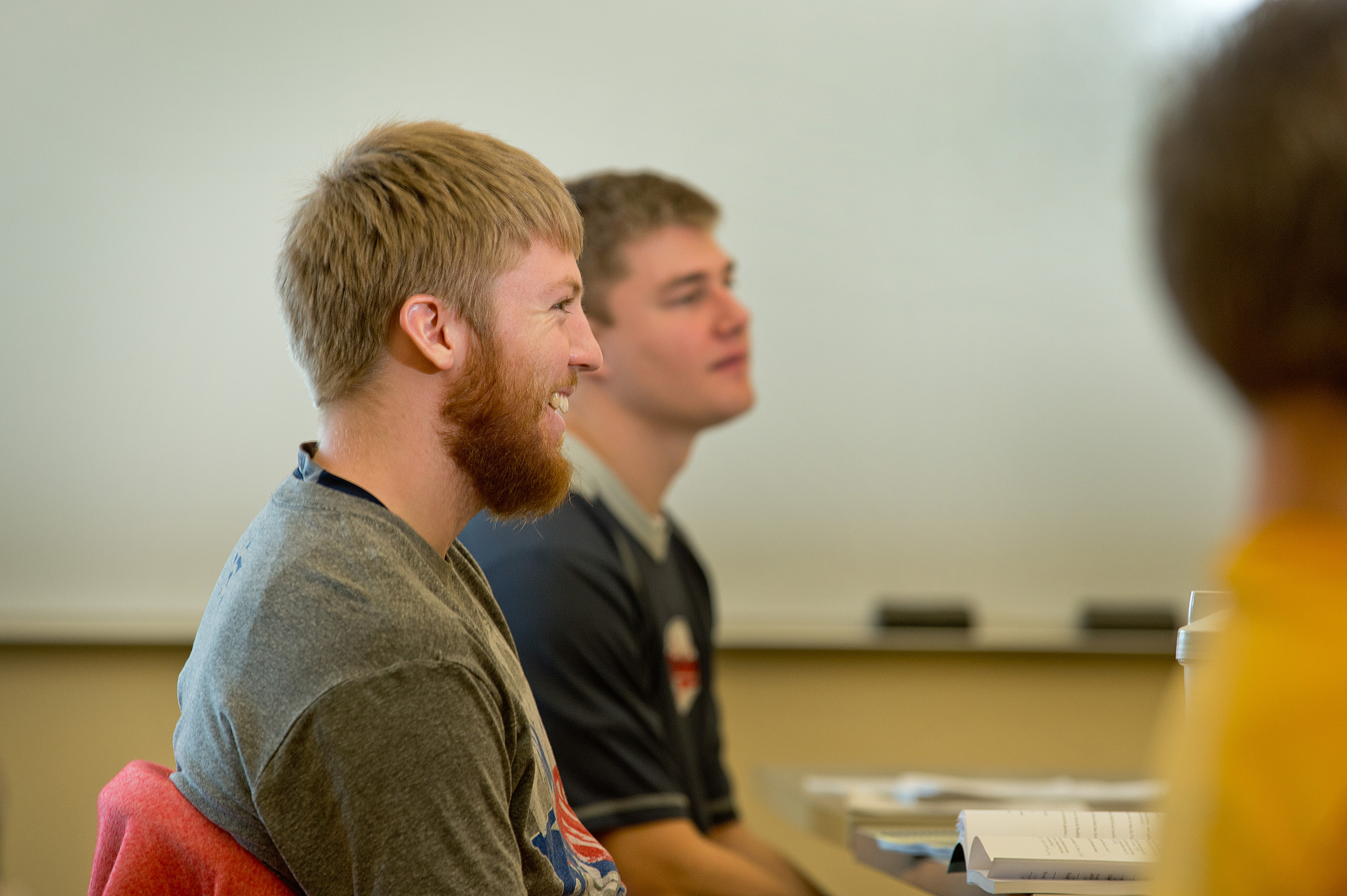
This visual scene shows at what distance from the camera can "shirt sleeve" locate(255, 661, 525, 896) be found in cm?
82

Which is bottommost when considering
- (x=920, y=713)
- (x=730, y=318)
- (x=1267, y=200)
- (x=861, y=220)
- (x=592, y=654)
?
(x=920, y=713)

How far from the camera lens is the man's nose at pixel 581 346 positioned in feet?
3.56

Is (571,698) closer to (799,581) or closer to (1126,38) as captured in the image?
(799,581)

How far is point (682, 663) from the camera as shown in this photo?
1826mm

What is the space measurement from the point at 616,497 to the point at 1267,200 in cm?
138

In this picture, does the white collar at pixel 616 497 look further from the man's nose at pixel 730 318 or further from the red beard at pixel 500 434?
the red beard at pixel 500 434

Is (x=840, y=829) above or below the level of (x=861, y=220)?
below

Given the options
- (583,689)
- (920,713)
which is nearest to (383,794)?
(583,689)

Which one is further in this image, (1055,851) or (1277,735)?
(1055,851)

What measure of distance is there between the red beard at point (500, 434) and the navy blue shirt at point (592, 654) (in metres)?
0.46

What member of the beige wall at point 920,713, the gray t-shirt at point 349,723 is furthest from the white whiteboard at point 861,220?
the gray t-shirt at point 349,723

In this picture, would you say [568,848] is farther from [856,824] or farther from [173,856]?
[856,824]

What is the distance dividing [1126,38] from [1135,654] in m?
1.27

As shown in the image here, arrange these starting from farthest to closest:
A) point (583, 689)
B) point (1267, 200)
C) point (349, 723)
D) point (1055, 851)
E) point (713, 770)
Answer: point (713, 770) → point (583, 689) → point (1055, 851) → point (349, 723) → point (1267, 200)
